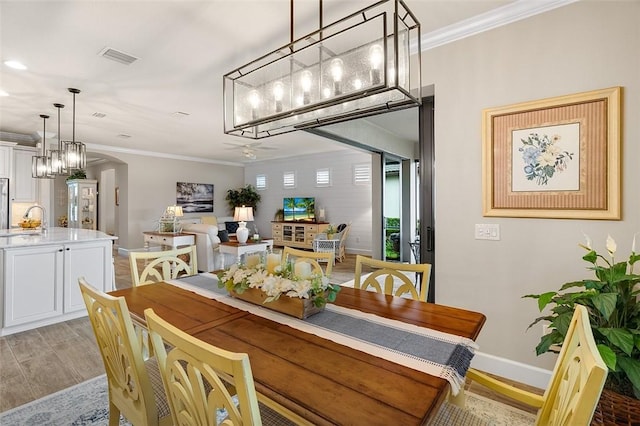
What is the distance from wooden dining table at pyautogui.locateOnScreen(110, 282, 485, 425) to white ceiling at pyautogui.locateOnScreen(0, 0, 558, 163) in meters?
2.10

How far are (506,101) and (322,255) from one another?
70.6 inches

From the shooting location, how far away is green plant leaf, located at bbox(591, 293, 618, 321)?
1.49 metres

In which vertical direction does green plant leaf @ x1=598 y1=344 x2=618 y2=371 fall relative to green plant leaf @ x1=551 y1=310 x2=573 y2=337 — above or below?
below

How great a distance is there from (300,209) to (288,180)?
1.14 meters

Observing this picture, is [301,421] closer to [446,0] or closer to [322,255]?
[322,255]

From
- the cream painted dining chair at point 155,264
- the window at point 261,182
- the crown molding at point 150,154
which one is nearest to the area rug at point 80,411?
the cream painted dining chair at point 155,264

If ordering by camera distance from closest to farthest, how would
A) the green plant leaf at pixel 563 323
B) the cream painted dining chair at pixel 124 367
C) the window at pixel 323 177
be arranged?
the cream painted dining chair at pixel 124 367
the green plant leaf at pixel 563 323
the window at pixel 323 177

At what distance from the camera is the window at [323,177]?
8977 millimetres

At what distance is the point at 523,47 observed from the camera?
90.7 inches

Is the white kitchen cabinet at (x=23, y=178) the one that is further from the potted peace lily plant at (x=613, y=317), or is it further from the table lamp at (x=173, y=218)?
the potted peace lily plant at (x=613, y=317)

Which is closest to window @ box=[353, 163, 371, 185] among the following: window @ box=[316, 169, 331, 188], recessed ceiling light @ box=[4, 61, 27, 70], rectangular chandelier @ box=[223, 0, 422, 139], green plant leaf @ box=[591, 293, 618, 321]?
window @ box=[316, 169, 331, 188]

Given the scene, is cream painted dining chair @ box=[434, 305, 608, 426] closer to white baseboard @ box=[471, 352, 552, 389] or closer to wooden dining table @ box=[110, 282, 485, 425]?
wooden dining table @ box=[110, 282, 485, 425]

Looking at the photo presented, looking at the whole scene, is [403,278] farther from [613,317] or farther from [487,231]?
[613,317]

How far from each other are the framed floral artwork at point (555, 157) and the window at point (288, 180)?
7625 mm
